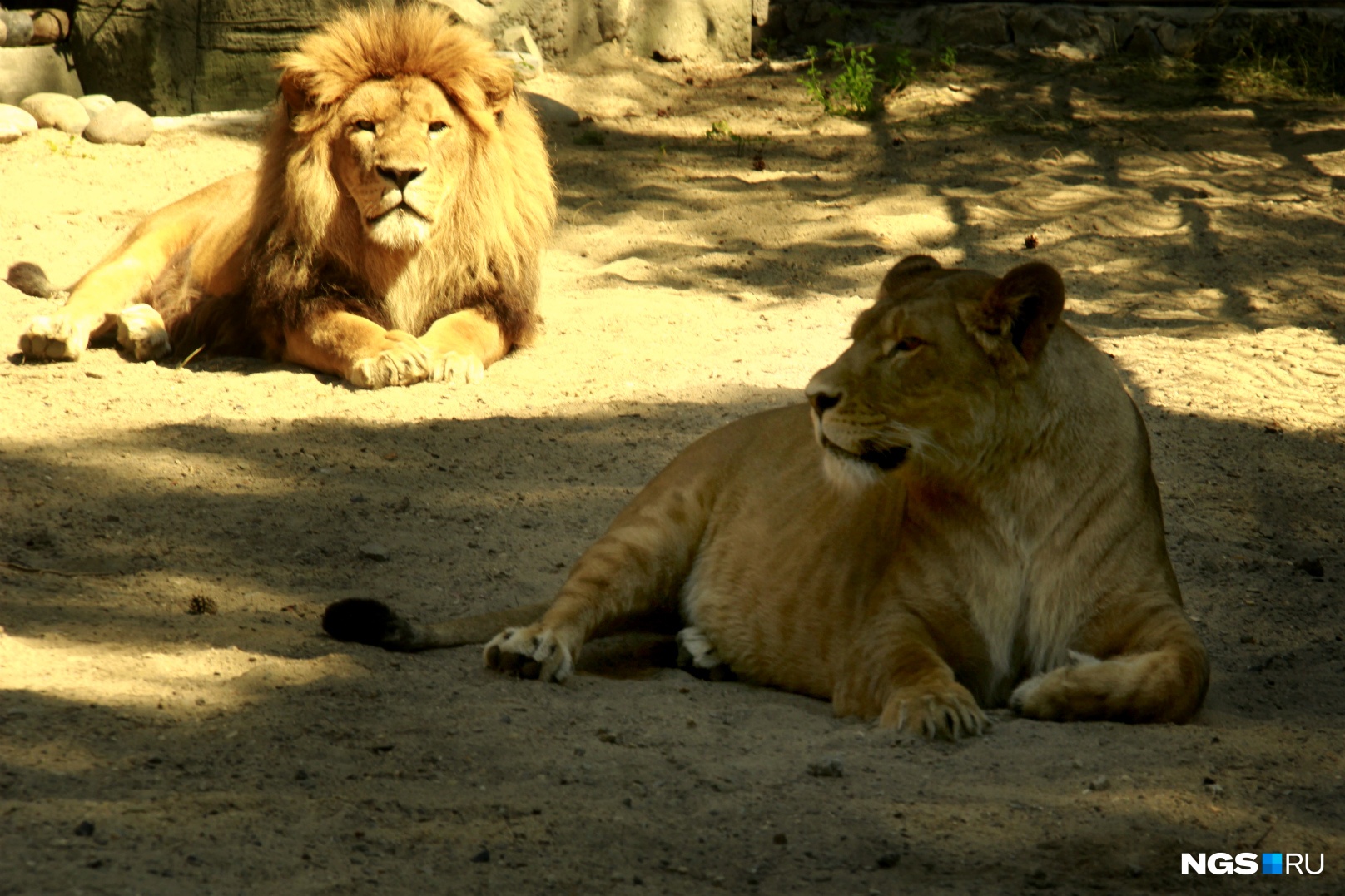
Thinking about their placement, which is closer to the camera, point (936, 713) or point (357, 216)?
point (936, 713)

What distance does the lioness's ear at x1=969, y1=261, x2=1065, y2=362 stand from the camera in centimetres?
330

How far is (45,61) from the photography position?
9977 mm

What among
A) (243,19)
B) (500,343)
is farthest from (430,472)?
(243,19)

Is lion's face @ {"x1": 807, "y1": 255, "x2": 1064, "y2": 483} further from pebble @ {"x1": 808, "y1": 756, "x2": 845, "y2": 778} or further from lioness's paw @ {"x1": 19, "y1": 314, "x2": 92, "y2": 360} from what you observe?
lioness's paw @ {"x1": 19, "y1": 314, "x2": 92, "y2": 360}

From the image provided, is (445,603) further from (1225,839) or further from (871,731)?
(1225,839)

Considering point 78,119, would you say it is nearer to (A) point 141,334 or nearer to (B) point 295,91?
(A) point 141,334

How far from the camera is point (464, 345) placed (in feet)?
22.1

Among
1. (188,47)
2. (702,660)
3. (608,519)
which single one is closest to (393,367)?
(608,519)

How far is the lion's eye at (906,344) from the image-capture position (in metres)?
3.43

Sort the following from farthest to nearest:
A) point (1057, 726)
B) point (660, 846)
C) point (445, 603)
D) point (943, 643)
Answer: point (445, 603) < point (943, 643) < point (1057, 726) < point (660, 846)

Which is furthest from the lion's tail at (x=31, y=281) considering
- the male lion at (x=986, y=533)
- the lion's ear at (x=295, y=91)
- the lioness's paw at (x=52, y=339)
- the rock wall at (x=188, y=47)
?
the male lion at (x=986, y=533)

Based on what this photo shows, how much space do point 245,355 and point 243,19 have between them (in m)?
3.92

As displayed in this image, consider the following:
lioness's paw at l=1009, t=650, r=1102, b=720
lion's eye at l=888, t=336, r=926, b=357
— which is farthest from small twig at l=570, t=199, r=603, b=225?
lioness's paw at l=1009, t=650, r=1102, b=720

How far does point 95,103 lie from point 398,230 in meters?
4.29
